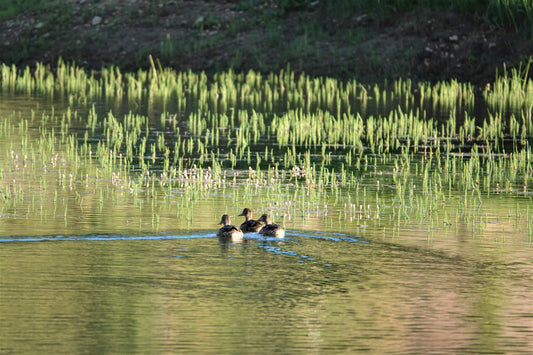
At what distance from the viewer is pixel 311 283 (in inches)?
416

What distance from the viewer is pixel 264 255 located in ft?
38.6

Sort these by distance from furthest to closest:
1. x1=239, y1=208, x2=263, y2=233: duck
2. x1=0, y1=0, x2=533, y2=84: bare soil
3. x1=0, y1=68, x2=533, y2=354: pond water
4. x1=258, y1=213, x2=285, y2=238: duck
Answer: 1. x1=0, y1=0, x2=533, y2=84: bare soil
2. x1=239, y1=208, x2=263, y2=233: duck
3. x1=258, y1=213, x2=285, y2=238: duck
4. x1=0, y1=68, x2=533, y2=354: pond water

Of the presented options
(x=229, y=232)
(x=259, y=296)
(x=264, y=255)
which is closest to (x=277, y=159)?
(x=229, y=232)

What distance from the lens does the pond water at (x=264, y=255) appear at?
888 cm

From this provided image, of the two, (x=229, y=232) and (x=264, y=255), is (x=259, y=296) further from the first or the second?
(x=229, y=232)

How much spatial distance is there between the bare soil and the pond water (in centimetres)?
1949

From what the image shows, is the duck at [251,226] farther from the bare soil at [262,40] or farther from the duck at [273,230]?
the bare soil at [262,40]

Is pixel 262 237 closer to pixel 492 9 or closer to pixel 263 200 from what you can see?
pixel 263 200

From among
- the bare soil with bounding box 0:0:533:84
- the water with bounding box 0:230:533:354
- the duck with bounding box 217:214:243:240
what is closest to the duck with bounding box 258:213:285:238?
the water with bounding box 0:230:533:354

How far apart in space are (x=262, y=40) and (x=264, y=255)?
33011 mm

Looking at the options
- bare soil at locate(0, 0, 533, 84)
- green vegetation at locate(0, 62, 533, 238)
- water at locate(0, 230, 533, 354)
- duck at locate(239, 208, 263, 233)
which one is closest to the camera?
water at locate(0, 230, 533, 354)

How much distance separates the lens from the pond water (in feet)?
29.1

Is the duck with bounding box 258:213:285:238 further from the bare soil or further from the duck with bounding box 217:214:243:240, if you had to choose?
the bare soil

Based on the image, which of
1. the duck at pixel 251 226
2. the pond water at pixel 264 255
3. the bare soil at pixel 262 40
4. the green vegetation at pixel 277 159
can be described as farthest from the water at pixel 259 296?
the bare soil at pixel 262 40
